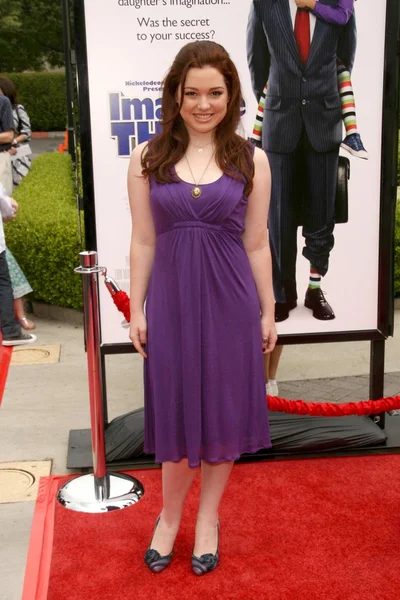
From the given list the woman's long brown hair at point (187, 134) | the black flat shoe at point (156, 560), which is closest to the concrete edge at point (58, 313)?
the black flat shoe at point (156, 560)

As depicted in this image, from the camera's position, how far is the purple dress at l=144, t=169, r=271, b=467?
2.99 m

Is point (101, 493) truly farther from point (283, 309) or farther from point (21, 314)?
point (21, 314)

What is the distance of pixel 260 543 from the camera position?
3463 millimetres

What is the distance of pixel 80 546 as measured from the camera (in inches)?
137

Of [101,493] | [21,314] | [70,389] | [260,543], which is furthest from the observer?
[21,314]

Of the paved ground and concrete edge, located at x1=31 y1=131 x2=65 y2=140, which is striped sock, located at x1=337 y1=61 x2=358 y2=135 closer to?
the paved ground

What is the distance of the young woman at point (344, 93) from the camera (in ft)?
12.9

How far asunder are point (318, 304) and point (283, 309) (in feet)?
0.62

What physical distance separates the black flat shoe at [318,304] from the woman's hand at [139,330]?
4.56ft

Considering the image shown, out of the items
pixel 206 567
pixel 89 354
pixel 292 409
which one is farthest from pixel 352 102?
pixel 206 567

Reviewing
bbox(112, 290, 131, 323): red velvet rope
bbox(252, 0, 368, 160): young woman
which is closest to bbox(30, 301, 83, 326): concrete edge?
bbox(252, 0, 368, 160): young woman

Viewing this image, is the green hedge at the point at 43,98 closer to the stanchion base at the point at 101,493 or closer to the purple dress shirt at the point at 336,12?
the purple dress shirt at the point at 336,12

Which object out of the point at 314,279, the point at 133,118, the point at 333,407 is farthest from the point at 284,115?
the point at 333,407

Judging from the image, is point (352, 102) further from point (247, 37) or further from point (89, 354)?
point (89, 354)
